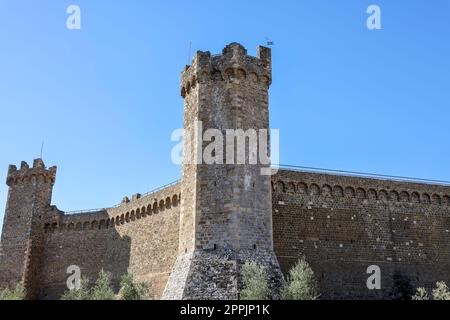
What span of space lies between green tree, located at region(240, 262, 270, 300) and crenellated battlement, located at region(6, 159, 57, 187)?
2145 cm

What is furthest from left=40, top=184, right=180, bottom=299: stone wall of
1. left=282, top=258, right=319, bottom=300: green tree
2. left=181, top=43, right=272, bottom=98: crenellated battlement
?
left=282, top=258, right=319, bottom=300: green tree

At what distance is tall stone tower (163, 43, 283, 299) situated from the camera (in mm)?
19672

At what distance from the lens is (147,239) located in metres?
30.4

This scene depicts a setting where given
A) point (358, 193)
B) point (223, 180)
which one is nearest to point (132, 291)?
point (223, 180)

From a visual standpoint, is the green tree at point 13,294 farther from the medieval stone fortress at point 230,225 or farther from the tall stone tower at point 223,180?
the tall stone tower at point 223,180

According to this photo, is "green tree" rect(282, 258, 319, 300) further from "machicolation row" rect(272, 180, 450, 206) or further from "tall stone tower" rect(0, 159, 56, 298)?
"tall stone tower" rect(0, 159, 56, 298)

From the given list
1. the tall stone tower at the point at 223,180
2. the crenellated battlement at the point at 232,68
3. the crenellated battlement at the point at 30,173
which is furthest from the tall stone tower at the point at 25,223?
the crenellated battlement at the point at 232,68

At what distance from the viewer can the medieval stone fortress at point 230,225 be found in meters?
20.5

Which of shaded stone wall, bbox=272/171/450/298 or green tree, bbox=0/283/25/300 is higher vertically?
shaded stone wall, bbox=272/171/450/298

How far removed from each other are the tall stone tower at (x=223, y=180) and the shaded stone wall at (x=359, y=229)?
15.2 ft
